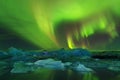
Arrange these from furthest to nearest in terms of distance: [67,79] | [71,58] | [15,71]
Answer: [71,58], [15,71], [67,79]

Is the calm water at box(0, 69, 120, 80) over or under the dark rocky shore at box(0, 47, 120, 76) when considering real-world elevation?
under

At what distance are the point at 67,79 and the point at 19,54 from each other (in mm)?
4985

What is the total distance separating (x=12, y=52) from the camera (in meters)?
13.2

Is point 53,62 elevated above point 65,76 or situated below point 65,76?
above

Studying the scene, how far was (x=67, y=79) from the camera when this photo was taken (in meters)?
8.41

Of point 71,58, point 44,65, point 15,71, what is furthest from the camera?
point 71,58

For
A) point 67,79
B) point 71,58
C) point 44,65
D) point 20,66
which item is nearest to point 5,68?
point 20,66

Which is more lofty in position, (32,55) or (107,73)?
(32,55)

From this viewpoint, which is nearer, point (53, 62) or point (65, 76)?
point (65, 76)

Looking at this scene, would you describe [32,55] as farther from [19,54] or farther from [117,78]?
[117,78]

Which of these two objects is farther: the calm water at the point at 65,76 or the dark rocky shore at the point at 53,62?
the dark rocky shore at the point at 53,62

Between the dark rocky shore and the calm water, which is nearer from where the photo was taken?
the calm water

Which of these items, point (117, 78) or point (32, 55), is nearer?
point (117, 78)

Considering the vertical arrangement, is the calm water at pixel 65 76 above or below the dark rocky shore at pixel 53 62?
below
